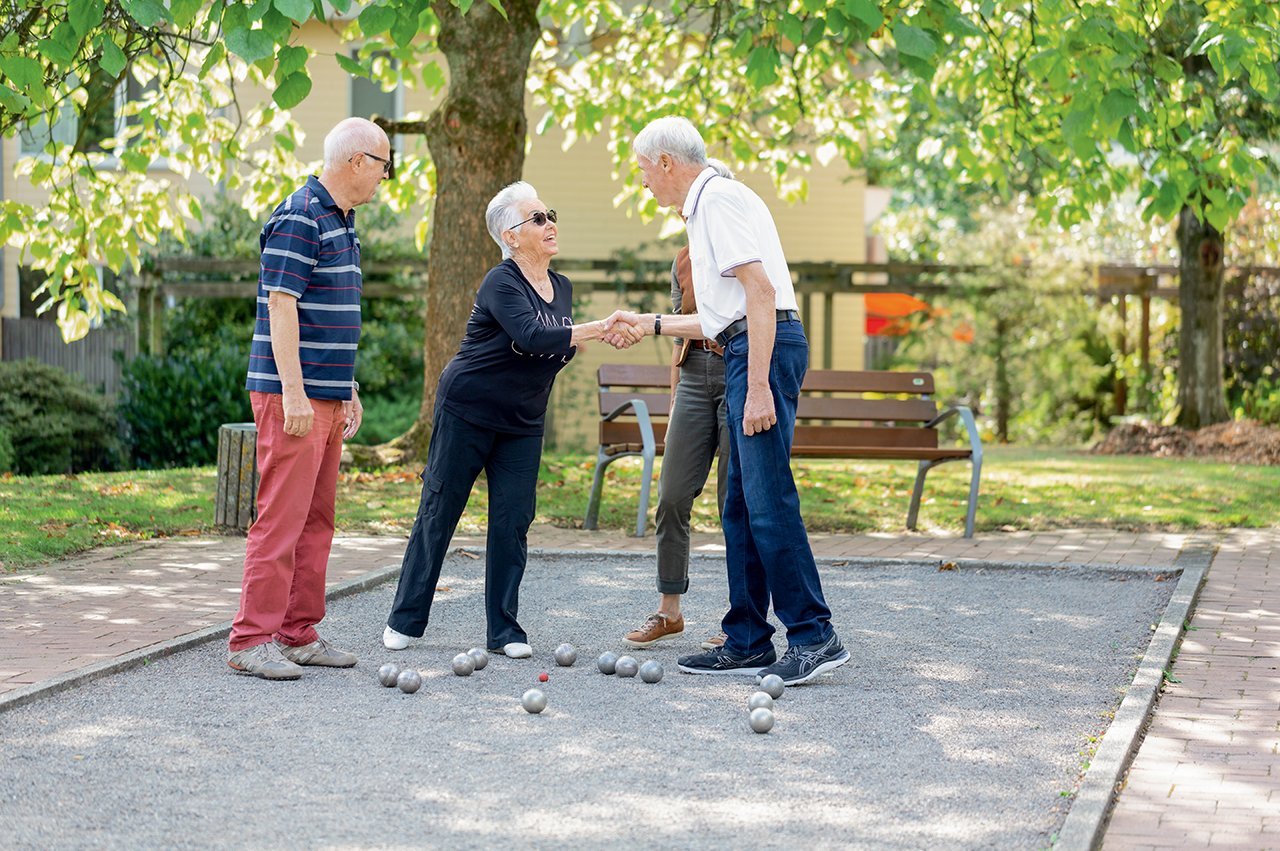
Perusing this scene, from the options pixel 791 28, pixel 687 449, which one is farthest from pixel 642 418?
pixel 687 449

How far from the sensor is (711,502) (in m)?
11.4

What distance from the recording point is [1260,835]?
384 centimetres

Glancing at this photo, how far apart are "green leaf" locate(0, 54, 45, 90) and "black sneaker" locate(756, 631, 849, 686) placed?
14.8ft

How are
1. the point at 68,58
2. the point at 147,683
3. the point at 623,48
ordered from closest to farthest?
1. the point at 147,683
2. the point at 68,58
3. the point at 623,48

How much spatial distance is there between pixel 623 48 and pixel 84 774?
11.7 meters

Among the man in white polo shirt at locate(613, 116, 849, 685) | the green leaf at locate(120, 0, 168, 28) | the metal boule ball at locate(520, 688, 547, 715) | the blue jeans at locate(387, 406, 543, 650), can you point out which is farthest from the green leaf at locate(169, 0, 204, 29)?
the metal boule ball at locate(520, 688, 547, 715)

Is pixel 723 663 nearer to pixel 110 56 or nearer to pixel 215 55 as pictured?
pixel 110 56

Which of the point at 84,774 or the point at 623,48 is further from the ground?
the point at 623,48

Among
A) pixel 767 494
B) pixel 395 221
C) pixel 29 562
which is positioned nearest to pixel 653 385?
pixel 29 562

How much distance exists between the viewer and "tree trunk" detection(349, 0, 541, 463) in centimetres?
1158

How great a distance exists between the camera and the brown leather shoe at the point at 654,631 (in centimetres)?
634

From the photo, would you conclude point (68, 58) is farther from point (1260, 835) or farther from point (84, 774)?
point (1260, 835)

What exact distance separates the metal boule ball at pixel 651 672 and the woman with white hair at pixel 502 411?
0.63 metres

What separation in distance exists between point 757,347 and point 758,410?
220mm
